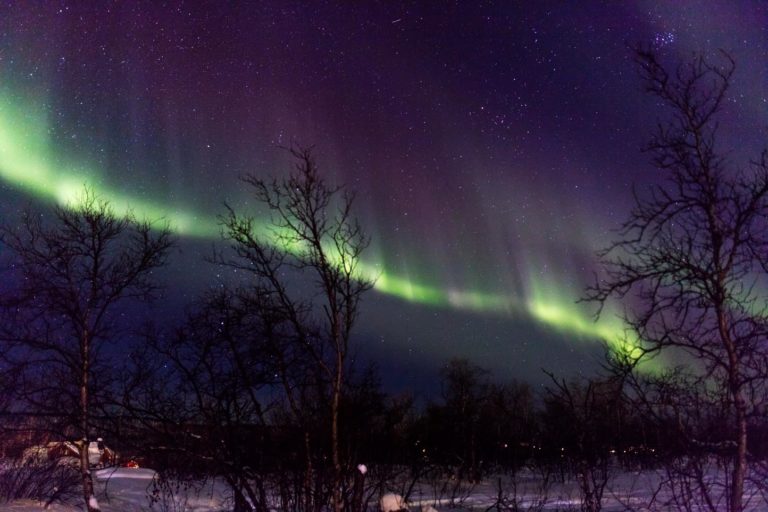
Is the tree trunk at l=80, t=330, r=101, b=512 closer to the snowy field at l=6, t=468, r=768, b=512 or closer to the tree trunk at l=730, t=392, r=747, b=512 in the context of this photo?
the snowy field at l=6, t=468, r=768, b=512

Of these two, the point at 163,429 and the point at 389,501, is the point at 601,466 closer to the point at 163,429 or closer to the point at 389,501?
the point at 389,501

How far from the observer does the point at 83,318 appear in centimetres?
1425

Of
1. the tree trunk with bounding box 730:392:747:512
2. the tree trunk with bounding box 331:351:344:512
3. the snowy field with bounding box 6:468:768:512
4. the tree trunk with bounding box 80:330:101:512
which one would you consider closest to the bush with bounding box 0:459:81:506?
the snowy field with bounding box 6:468:768:512

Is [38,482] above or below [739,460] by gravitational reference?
below

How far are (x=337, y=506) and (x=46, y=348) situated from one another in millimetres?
6658

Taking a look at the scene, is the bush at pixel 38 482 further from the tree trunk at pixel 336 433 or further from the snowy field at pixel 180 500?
the tree trunk at pixel 336 433

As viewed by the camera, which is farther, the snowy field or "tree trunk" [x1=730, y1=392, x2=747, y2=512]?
the snowy field

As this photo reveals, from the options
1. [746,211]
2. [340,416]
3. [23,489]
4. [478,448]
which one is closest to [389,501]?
[340,416]

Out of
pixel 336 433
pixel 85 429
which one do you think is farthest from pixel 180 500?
pixel 336 433

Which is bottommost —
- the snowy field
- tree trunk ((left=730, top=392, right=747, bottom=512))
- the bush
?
the snowy field

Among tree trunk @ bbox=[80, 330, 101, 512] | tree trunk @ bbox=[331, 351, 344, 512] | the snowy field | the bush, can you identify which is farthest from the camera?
the bush

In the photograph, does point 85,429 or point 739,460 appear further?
point 85,429

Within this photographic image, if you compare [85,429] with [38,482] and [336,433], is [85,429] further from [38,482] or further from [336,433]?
[38,482]

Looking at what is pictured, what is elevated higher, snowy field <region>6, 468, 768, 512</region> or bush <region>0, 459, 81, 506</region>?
bush <region>0, 459, 81, 506</region>
